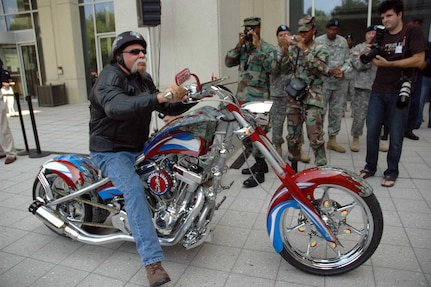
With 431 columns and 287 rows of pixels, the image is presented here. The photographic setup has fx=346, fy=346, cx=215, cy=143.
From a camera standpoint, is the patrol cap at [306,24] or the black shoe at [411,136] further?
the black shoe at [411,136]

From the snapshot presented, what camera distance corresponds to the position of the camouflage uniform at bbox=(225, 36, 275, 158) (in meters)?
4.61

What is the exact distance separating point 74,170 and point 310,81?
3093mm

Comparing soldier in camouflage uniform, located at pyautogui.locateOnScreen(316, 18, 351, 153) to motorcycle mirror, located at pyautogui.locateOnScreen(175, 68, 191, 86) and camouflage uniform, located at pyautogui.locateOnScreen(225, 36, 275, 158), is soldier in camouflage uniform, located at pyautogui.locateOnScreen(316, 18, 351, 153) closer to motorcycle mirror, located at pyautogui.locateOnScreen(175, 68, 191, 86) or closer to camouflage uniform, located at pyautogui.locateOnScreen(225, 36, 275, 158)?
camouflage uniform, located at pyautogui.locateOnScreen(225, 36, 275, 158)

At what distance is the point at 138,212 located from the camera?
2.59m

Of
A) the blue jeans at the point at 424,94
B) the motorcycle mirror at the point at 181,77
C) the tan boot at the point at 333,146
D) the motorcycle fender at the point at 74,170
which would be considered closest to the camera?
the motorcycle mirror at the point at 181,77

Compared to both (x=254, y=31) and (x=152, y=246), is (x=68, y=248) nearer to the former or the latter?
(x=152, y=246)

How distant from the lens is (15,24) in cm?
1609

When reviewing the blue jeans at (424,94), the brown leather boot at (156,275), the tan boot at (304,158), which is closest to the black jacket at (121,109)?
the brown leather boot at (156,275)

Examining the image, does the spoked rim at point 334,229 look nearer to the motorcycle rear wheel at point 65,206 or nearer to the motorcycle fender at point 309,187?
the motorcycle fender at point 309,187


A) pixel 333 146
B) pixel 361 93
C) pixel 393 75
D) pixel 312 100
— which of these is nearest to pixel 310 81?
pixel 312 100

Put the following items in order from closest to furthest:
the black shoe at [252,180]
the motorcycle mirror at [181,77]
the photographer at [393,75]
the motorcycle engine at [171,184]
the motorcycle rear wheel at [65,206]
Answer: the motorcycle mirror at [181,77]
the motorcycle engine at [171,184]
the motorcycle rear wheel at [65,206]
the photographer at [393,75]
the black shoe at [252,180]

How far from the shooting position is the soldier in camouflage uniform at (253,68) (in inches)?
177

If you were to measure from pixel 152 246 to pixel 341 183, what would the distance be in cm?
146

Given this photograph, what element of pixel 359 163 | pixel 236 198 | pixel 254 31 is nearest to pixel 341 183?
pixel 236 198
